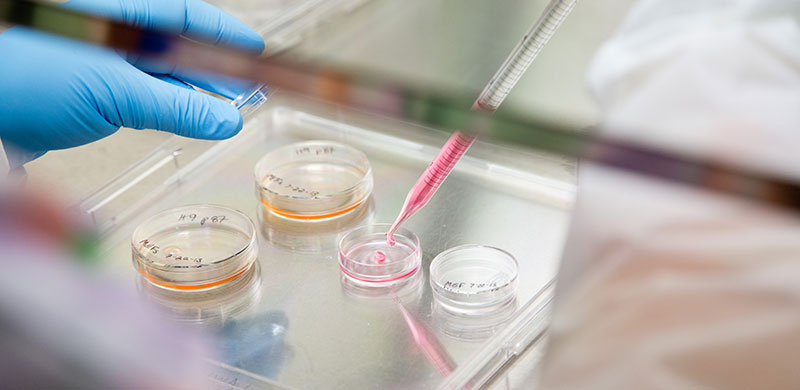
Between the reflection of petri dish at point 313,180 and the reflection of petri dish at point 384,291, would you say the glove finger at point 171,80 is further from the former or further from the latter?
the reflection of petri dish at point 384,291

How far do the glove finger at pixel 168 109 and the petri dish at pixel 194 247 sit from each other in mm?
121

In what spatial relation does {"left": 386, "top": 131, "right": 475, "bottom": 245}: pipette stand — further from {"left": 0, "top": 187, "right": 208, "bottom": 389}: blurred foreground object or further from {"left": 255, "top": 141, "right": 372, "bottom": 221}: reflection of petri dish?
{"left": 0, "top": 187, "right": 208, "bottom": 389}: blurred foreground object

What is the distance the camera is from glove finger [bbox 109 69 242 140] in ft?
3.91

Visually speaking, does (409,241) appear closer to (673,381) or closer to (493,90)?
(493,90)

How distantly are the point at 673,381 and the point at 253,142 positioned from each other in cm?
101

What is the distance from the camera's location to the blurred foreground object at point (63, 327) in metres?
0.45

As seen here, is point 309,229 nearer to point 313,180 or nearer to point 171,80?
point 313,180

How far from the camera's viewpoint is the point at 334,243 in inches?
47.8

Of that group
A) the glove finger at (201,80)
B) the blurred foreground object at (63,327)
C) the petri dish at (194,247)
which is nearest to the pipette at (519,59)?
→ the petri dish at (194,247)

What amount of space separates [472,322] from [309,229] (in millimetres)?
→ 323

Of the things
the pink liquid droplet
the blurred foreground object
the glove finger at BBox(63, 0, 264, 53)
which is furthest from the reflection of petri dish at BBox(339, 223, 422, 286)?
the blurred foreground object

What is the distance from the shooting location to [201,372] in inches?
19.0

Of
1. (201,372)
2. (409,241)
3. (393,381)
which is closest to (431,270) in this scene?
(409,241)

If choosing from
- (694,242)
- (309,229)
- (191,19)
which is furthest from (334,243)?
(694,242)
